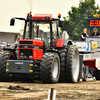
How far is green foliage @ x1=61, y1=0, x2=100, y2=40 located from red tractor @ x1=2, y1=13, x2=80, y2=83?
42232mm

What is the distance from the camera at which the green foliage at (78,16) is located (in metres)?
55.8

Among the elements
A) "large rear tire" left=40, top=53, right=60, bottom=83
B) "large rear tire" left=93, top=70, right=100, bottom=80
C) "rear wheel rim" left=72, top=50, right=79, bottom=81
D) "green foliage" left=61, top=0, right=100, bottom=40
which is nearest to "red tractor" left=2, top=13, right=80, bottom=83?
"large rear tire" left=40, top=53, right=60, bottom=83

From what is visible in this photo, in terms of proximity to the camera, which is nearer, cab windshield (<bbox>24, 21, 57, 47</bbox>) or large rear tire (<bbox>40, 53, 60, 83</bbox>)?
large rear tire (<bbox>40, 53, 60, 83</bbox>)

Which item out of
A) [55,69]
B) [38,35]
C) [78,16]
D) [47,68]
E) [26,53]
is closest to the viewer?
[47,68]

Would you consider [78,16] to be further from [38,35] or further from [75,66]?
[38,35]

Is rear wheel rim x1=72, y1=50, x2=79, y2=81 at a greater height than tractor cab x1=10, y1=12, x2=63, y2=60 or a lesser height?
lesser

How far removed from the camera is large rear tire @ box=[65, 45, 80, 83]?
40.8ft

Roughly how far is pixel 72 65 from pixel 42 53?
1.25m

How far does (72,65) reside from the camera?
41.1 feet

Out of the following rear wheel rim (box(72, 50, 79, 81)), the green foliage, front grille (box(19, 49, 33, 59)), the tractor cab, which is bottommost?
rear wheel rim (box(72, 50, 79, 81))

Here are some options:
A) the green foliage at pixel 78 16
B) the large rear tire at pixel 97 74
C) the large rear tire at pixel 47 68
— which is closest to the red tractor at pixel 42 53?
the large rear tire at pixel 47 68

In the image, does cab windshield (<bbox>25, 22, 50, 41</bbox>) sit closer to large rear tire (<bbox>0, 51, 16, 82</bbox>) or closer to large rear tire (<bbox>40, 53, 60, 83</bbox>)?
large rear tire (<bbox>0, 51, 16, 82</bbox>)

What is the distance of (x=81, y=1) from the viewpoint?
5978 cm

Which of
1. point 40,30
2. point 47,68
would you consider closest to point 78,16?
point 40,30
